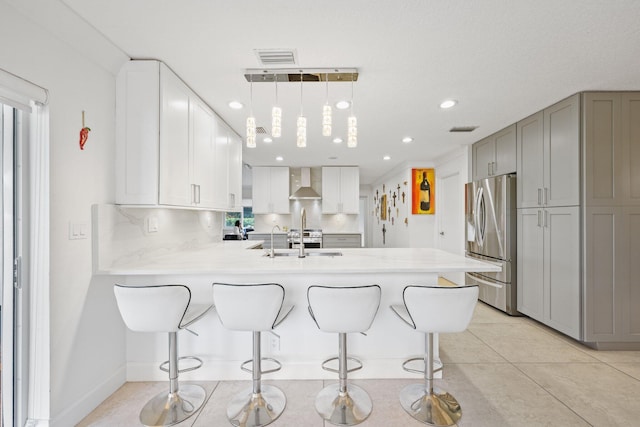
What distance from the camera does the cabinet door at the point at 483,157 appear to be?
408 centimetres

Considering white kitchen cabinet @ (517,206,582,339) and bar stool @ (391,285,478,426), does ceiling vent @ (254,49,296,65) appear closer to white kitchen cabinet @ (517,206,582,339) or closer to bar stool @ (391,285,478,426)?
bar stool @ (391,285,478,426)

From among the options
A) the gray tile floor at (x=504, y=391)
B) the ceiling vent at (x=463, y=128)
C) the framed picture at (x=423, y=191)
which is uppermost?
the ceiling vent at (x=463, y=128)

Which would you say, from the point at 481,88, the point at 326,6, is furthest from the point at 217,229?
the point at 481,88

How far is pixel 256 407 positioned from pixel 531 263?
10.7ft

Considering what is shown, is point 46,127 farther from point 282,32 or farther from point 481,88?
point 481,88

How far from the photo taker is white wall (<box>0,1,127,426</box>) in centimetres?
156

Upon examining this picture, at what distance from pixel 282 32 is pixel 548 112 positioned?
9.57 ft

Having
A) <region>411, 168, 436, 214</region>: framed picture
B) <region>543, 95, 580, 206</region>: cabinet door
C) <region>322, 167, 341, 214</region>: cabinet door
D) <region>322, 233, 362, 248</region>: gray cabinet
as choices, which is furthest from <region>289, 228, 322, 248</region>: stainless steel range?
<region>543, 95, 580, 206</region>: cabinet door

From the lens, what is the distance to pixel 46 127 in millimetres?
1632

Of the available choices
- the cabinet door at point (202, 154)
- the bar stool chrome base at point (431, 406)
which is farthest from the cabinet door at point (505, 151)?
the cabinet door at point (202, 154)

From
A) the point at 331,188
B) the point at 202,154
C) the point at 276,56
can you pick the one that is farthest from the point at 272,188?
the point at 276,56

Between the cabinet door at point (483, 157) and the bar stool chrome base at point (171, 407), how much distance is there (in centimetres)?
428

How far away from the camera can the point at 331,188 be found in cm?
652

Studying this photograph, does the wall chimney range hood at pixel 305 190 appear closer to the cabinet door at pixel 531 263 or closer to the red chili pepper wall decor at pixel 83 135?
the cabinet door at pixel 531 263
